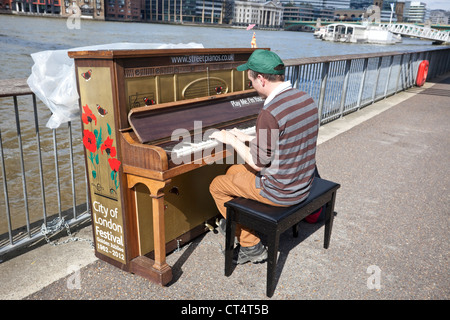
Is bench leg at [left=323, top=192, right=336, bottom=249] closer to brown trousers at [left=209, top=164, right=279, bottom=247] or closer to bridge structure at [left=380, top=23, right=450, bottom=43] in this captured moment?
brown trousers at [left=209, top=164, right=279, bottom=247]

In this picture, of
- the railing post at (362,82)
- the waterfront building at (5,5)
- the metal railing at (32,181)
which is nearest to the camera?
the metal railing at (32,181)

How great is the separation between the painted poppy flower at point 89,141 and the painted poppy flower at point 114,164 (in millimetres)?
178

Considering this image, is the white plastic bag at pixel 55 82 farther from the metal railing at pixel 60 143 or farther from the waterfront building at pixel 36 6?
the waterfront building at pixel 36 6

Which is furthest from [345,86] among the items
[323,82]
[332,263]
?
[332,263]

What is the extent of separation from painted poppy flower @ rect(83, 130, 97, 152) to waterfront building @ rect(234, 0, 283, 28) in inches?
4875

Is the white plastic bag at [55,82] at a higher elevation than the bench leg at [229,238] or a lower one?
higher

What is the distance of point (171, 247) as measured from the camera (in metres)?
3.38

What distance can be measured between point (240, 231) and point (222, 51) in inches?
64.4

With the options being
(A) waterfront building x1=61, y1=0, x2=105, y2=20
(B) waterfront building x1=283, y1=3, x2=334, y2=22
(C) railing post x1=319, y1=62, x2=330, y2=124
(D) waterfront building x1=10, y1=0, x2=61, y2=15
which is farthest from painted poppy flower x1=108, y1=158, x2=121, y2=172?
(B) waterfront building x1=283, y1=3, x2=334, y2=22

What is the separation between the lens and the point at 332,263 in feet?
10.8

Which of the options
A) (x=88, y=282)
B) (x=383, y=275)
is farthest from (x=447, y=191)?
(x=88, y=282)

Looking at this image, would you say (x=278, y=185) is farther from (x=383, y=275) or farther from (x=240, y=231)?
(x=383, y=275)

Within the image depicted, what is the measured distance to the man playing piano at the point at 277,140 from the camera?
8.30 ft

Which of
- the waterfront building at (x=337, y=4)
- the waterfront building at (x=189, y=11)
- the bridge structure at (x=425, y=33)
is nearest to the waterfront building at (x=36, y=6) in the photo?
the waterfront building at (x=189, y=11)
